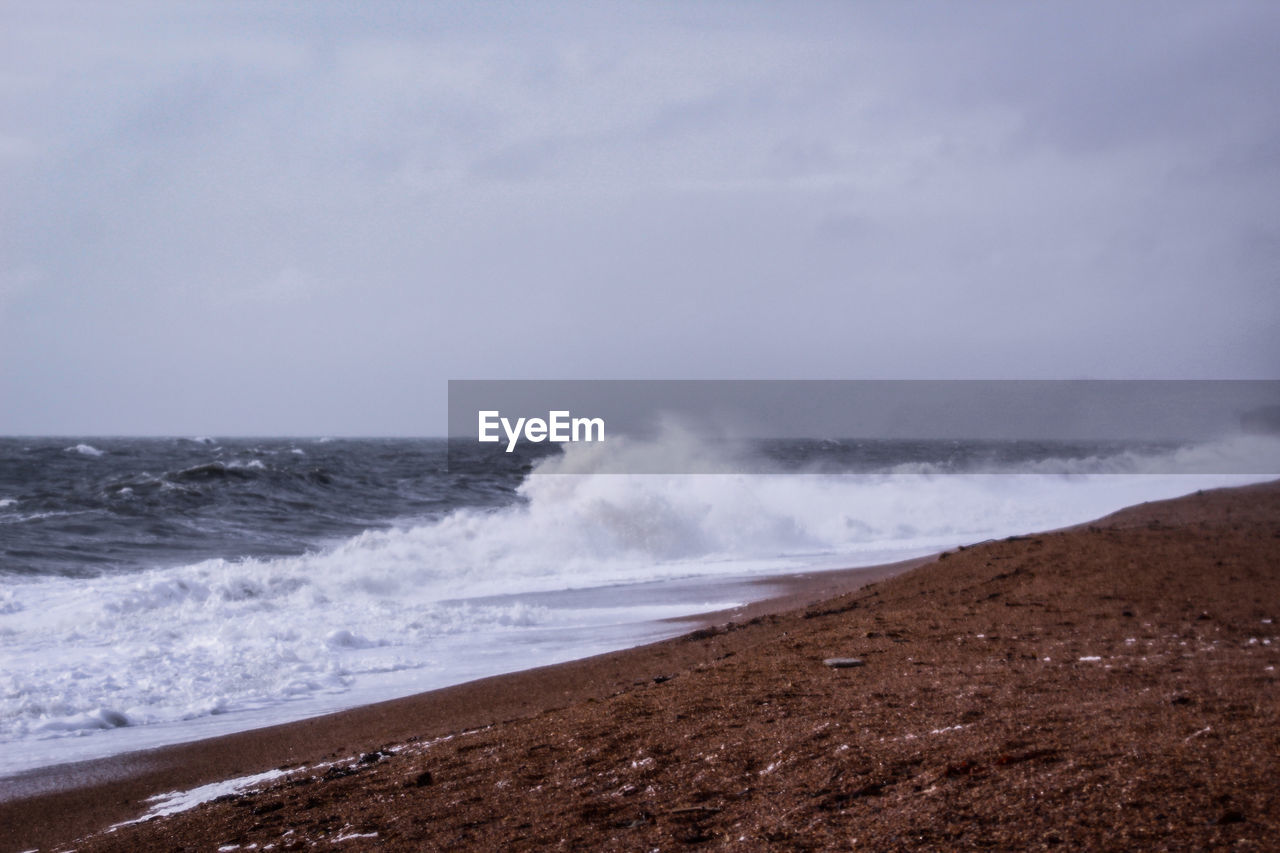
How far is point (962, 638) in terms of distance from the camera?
264 inches

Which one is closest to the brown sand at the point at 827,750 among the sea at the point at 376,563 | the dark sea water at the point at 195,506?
the sea at the point at 376,563

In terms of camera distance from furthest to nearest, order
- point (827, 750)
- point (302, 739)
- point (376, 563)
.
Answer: point (376, 563) < point (302, 739) < point (827, 750)

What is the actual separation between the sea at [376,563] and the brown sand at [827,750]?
1.38 m

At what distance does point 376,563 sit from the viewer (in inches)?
637

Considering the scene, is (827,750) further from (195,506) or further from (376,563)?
(195,506)

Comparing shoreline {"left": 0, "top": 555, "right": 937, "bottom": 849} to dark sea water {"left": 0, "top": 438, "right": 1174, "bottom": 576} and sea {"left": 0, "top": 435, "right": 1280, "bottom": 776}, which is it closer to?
sea {"left": 0, "top": 435, "right": 1280, "bottom": 776}

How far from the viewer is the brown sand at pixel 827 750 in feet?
9.98

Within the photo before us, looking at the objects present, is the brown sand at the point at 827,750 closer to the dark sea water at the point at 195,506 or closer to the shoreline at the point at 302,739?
the shoreline at the point at 302,739

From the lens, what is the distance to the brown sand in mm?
3043

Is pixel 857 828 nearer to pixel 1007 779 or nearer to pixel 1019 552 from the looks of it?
pixel 1007 779

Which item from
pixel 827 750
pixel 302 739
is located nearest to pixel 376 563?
pixel 302 739

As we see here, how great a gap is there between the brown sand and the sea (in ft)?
4.53

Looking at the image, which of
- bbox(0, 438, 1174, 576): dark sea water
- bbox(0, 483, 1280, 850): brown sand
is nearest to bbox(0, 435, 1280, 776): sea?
bbox(0, 438, 1174, 576): dark sea water

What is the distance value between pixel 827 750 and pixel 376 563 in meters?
13.3
